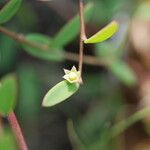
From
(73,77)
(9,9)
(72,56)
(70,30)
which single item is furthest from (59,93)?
(72,56)

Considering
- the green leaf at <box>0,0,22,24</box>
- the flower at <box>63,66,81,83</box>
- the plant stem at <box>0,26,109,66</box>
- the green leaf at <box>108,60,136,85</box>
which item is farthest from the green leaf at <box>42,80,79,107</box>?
the green leaf at <box>108,60,136,85</box>

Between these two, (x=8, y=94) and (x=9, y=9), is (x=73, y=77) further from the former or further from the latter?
(x=9, y=9)

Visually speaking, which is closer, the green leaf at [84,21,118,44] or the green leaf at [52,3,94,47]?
the green leaf at [84,21,118,44]

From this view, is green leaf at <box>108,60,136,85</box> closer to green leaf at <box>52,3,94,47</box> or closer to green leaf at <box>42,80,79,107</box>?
green leaf at <box>52,3,94,47</box>

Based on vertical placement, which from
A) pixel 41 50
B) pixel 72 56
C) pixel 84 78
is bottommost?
pixel 84 78

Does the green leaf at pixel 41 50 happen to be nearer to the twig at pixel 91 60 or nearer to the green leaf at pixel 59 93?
the twig at pixel 91 60

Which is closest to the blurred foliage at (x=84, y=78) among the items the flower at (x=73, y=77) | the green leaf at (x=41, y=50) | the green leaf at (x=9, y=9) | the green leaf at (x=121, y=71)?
the green leaf at (x=121, y=71)

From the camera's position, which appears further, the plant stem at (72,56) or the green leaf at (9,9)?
the plant stem at (72,56)
